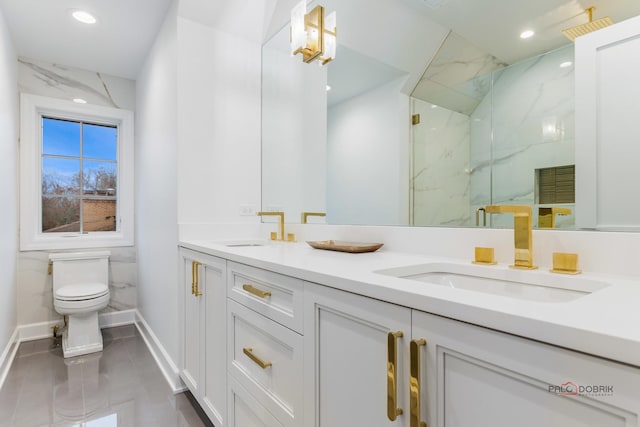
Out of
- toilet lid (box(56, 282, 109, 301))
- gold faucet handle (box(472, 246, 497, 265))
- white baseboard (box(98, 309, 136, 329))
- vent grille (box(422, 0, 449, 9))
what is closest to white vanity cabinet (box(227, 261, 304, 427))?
gold faucet handle (box(472, 246, 497, 265))

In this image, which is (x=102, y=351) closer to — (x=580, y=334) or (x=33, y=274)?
(x=33, y=274)

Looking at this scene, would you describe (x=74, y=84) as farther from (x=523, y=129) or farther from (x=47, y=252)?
(x=523, y=129)

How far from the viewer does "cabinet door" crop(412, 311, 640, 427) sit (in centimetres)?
39

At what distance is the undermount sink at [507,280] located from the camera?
79 centimetres

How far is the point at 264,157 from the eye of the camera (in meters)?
2.39

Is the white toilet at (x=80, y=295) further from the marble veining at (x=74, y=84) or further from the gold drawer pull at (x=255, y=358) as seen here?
the gold drawer pull at (x=255, y=358)

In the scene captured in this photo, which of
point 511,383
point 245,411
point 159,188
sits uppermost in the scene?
point 159,188

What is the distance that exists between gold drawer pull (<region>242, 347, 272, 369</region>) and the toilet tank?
2400 millimetres

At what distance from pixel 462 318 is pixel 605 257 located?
60 cm

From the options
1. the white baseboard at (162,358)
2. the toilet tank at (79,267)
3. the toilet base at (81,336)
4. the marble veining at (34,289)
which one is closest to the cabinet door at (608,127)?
the white baseboard at (162,358)

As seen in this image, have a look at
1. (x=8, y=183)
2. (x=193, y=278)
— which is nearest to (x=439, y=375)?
(x=193, y=278)

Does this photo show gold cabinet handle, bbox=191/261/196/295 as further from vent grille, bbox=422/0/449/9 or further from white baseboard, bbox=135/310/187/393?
vent grille, bbox=422/0/449/9

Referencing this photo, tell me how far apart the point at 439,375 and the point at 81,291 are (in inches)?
115

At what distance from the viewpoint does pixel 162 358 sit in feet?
7.53
